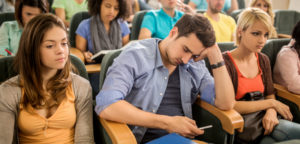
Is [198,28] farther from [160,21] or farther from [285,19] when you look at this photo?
[285,19]

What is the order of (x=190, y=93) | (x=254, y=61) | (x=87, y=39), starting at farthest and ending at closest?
(x=87, y=39) → (x=254, y=61) → (x=190, y=93)

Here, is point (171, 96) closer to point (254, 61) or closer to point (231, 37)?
point (254, 61)

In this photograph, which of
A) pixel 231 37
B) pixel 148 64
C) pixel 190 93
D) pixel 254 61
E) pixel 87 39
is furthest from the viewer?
→ pixel 231 37

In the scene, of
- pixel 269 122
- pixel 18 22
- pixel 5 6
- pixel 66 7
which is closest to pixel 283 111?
pixel 269 122

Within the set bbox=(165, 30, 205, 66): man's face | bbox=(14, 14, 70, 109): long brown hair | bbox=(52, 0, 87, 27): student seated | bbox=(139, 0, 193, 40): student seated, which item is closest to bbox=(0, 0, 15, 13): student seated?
bbox=(52, 0, 87, 27): student seated

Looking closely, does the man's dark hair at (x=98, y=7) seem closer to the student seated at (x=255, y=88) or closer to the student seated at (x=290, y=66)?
the student seated at (x=255, y=88)

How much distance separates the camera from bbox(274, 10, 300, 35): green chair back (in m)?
3.61

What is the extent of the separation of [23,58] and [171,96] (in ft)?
2.35

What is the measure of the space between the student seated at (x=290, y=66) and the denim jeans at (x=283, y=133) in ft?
1.05

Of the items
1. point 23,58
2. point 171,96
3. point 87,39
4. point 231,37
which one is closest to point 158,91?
point 171,96

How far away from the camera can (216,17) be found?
2.76 metres

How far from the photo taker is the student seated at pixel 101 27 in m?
2.23

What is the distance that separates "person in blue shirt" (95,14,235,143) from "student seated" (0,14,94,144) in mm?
134

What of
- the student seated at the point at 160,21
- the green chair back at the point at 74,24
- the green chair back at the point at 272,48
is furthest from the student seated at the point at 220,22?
the green chair back at the point at 74,24
